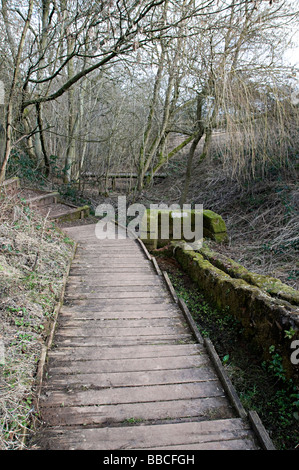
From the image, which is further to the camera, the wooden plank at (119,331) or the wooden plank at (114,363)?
the wooden plank at (119,331)

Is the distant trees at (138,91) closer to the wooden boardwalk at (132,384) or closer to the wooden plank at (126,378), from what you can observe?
the wooden boardwalk at (132,384)

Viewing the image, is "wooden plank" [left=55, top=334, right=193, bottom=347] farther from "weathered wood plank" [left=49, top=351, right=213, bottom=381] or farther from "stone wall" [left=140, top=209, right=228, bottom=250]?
"stone wall" [left=140, top=209, right=228, bottom=250]

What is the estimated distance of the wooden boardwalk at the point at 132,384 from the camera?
196cm

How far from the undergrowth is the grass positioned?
1874mm

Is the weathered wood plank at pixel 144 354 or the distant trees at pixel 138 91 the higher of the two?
the distant trees at pixel 138 91

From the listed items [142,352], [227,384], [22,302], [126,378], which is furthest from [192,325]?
[22,302]

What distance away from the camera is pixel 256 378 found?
304cm

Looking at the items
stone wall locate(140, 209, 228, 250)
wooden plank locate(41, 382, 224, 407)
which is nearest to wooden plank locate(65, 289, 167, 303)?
wooden plank locate(41, 382, 224, 407)

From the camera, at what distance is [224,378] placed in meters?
2.48

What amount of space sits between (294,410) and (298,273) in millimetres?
2887

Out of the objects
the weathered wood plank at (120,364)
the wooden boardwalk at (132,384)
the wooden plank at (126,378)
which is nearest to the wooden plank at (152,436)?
the wooden boardwalk at (132,384)

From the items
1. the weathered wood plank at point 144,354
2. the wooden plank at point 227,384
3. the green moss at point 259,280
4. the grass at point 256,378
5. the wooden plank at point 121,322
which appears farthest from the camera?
the green moss at point 259,280

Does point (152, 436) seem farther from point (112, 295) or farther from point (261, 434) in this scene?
point (112, 295)

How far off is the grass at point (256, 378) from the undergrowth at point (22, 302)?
1874 mm
